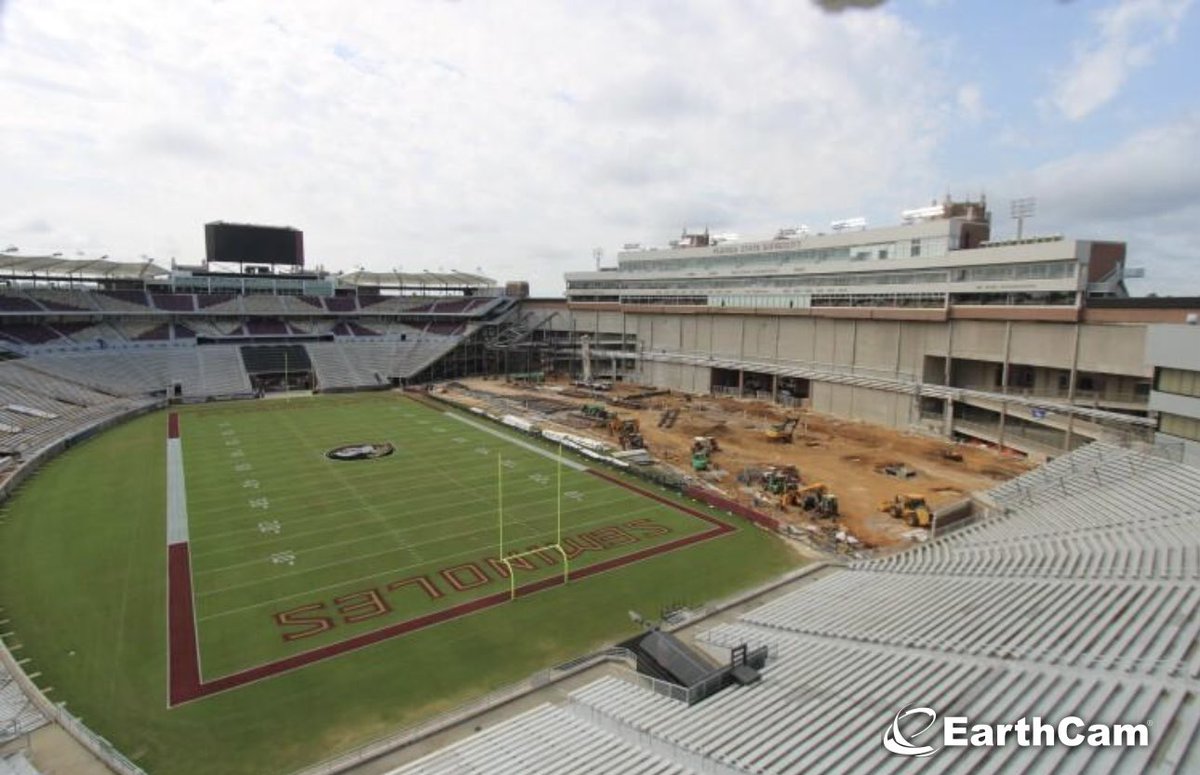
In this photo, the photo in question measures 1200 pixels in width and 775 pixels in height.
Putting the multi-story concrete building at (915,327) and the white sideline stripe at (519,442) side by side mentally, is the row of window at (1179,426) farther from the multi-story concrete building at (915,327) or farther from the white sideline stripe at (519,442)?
the white sideline stripe at (519,442)

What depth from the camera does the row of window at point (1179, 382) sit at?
70.5 feet

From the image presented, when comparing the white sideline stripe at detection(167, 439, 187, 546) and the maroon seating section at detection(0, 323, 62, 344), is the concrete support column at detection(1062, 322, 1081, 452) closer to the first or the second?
the white sideline stripe at detection(167, 439, 187, 546)

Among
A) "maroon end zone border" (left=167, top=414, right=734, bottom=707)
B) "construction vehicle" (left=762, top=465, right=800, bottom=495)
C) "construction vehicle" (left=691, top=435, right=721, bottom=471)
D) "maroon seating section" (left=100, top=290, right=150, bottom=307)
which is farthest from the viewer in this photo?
"maroon seating section" (left=100, top=290, right=150, bottom=307)

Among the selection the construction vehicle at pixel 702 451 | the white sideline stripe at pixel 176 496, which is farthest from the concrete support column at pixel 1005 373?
the white sideline stripe at pixel 176 496

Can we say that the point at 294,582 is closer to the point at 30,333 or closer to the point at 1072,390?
the point at 1072,390

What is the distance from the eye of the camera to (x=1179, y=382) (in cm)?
2219

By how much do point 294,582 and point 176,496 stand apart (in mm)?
12764

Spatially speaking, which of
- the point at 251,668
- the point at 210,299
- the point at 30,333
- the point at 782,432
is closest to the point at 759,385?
the point at 782,432

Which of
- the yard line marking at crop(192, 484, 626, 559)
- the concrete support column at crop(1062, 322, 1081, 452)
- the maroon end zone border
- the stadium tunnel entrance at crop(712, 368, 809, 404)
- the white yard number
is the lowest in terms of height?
the maroon end zone border

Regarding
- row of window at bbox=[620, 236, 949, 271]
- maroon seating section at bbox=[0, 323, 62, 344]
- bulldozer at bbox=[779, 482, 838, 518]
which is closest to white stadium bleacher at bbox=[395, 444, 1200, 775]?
bulldozer at bbox=[779, 482, 838, 518]

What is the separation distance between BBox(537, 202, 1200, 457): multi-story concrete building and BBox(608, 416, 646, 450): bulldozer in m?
18.0

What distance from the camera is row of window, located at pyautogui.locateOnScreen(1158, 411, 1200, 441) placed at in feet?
71.7

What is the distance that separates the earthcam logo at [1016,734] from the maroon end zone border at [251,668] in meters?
13.1

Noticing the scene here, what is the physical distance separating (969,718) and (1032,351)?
36.1 meters
